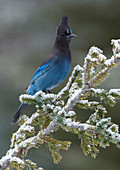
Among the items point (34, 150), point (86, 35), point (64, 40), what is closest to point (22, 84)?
point (34, 150)

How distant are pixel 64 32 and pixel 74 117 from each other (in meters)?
0.98

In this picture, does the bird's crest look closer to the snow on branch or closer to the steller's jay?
the steller's jay

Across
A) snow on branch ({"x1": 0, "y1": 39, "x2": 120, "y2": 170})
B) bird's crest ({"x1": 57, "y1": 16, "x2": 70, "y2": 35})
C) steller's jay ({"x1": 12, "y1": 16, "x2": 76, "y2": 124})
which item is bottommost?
snow on branch ({"x1": 0, "y1": 39, "x2": 120, "y2": 170})

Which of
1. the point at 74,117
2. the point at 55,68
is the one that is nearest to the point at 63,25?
the point at 55,68

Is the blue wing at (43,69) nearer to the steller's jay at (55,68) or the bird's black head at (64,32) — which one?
the steller's jay at (55,68)

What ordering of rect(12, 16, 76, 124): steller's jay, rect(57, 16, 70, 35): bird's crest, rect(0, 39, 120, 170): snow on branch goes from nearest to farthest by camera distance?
rect(0, 39, 120, 170): snow on branch < rect(57, 16, 70, 35): bird's crest < rect(12, 16, 76, 124): steller's jay

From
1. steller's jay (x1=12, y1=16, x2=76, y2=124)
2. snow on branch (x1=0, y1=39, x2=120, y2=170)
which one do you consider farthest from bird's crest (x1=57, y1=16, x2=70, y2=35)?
snow on branch (x1=0, y1=39, x2=120, y2=170)

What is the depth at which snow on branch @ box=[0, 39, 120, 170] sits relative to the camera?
46.5 inches

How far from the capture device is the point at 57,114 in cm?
119

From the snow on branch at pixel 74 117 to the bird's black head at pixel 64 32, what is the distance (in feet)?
2.08

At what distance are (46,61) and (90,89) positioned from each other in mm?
851

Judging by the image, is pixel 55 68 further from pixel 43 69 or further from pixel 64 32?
pixel 64 32

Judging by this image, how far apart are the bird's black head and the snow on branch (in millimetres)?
633

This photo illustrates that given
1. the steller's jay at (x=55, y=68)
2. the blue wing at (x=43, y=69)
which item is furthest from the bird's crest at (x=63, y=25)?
the blue wing at (x=43, y=69)
